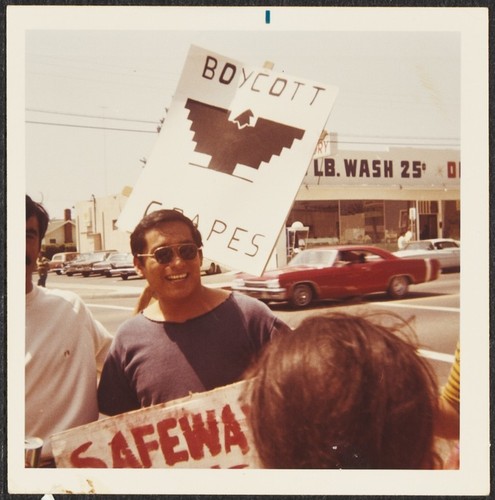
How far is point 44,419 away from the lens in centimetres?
248

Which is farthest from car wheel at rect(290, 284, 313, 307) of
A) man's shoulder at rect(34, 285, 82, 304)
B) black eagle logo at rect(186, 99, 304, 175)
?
man's shoulder at rect(34, 285, 82, 304)

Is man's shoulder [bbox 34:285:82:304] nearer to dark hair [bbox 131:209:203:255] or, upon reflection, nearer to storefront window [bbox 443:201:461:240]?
dark hair [bbox 131:209:203:255]

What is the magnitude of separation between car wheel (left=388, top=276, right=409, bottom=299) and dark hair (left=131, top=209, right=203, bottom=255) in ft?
3.25

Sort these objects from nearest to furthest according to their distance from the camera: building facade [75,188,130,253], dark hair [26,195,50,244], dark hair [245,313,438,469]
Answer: dark hair [245,313,438,469], building facade [75,188,130,253], dark hair [26,195,50,244]

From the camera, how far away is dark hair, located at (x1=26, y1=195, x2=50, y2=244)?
8.43ft

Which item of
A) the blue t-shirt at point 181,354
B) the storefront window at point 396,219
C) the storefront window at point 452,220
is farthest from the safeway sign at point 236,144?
the storefront window at point 452,220

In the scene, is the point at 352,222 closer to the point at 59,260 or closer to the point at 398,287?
the point at 398,287

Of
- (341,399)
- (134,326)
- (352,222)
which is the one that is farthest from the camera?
(352,222)

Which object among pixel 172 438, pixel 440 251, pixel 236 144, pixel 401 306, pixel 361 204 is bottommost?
pixel 172 438

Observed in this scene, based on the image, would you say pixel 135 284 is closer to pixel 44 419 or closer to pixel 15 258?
pixel 15 258

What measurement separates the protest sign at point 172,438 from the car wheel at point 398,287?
0.89 metres

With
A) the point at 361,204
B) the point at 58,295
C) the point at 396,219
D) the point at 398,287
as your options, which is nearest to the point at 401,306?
the point at 398,287

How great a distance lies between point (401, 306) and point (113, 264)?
1.45 m

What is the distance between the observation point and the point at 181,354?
93.8 inches
